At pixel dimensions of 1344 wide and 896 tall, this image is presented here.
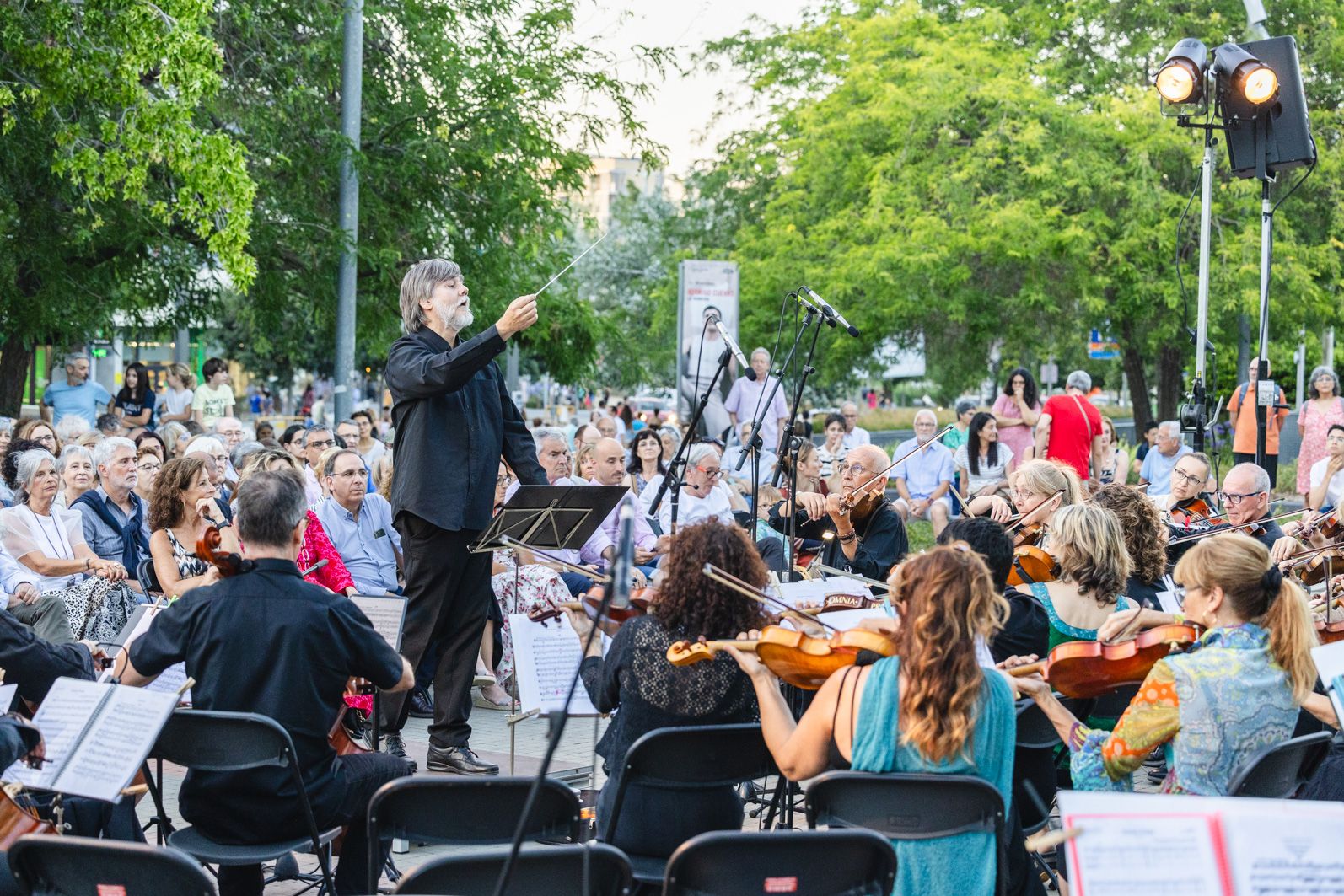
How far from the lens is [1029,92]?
61.7 ft

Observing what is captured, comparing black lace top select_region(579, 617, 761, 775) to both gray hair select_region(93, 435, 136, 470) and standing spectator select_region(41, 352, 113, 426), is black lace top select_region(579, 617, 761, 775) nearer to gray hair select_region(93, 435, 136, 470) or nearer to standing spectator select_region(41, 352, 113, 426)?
gray hair select_region(93, 435, 136, 470)

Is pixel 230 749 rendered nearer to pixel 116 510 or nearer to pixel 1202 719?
pixel 1202 719

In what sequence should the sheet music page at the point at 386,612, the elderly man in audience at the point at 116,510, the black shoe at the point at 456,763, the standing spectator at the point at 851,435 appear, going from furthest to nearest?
the standing spectator at the point at 851,435 → the elderly man in audience at the point at 116,510 → the sheet music page at the point at 386,612 → the black shoe at the point at 456,763

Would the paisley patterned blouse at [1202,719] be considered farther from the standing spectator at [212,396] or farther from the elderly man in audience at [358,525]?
the standing spectator at [212,396]

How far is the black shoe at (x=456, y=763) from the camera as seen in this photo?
5.60 meters

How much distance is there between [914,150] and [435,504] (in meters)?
15.0

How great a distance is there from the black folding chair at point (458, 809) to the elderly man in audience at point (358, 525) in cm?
421

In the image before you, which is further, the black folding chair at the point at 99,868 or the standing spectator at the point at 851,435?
the standing spectator at the point at 851,435

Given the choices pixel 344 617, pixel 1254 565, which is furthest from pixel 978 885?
pixel 344 617

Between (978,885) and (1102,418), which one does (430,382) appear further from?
(1102,418)

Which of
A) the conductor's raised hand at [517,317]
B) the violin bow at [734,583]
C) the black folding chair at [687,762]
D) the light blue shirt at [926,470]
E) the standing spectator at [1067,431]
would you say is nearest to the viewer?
the black folding chair at [687,762]

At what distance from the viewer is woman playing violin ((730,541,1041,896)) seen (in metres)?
3.28

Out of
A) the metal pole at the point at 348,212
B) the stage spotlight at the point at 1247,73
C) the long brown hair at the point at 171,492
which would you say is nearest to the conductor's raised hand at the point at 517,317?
the long brown hair at the point at 171,492

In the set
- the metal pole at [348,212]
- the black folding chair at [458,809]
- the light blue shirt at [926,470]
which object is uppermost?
the metal pole at [348,212]
